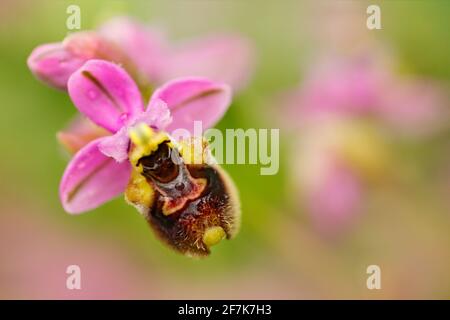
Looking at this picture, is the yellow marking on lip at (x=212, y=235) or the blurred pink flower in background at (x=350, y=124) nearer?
the yellow marking on lip at (x=212, y=235)

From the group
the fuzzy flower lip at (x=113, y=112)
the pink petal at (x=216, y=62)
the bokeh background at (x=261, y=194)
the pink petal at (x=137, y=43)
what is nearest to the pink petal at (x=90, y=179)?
the fuzzy flower lip at (x=113, y=112)

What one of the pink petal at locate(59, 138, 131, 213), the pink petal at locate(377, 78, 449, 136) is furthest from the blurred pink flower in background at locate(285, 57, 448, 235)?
the pink petal at locate(59, 138, 131, 213)

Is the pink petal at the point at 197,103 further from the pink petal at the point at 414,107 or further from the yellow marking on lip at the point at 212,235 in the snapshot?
the pink petal at the point at 414,107

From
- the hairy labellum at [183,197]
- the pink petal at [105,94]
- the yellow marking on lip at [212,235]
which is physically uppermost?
the pink petal at [105,94]

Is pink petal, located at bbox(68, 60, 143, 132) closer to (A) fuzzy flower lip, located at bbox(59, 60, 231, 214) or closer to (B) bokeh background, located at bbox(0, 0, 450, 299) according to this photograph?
(A) fuzzy flower lip, located at bbox(59, 60, 231, 214)

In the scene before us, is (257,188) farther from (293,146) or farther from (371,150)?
(371,150)

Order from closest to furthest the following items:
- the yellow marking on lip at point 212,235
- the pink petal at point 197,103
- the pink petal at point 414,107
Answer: the yellow marking on lip at point 212,235
the pink petal at point 197,103
the pink petal at point 414,107
